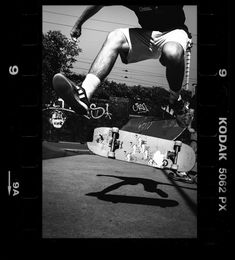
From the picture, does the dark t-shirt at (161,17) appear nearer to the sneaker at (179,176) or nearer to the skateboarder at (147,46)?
the skateboarder at (147,46)

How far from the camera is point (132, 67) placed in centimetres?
293

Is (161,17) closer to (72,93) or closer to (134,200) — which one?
(72,93)

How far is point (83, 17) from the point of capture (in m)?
2.74

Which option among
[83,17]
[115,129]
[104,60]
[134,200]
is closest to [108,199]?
[134,200]

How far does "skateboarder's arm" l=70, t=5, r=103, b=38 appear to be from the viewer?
8.97 feet

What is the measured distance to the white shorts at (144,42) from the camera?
287 centimetres

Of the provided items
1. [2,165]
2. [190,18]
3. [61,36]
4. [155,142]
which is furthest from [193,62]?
[2,165]

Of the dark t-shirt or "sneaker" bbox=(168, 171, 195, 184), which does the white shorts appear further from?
"sneaker" bbox=(168, 171, 195, 184)

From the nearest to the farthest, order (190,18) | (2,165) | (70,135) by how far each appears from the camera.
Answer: (2,165), (190,18), (70,135)

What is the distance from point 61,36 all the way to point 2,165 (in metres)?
1.55

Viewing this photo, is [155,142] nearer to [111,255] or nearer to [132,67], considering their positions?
[132,67]

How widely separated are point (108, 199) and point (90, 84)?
4.55ft

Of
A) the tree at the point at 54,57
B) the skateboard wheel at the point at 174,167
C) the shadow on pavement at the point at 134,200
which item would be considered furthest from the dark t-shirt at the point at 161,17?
the shadow on pavement at the point at 134,200
